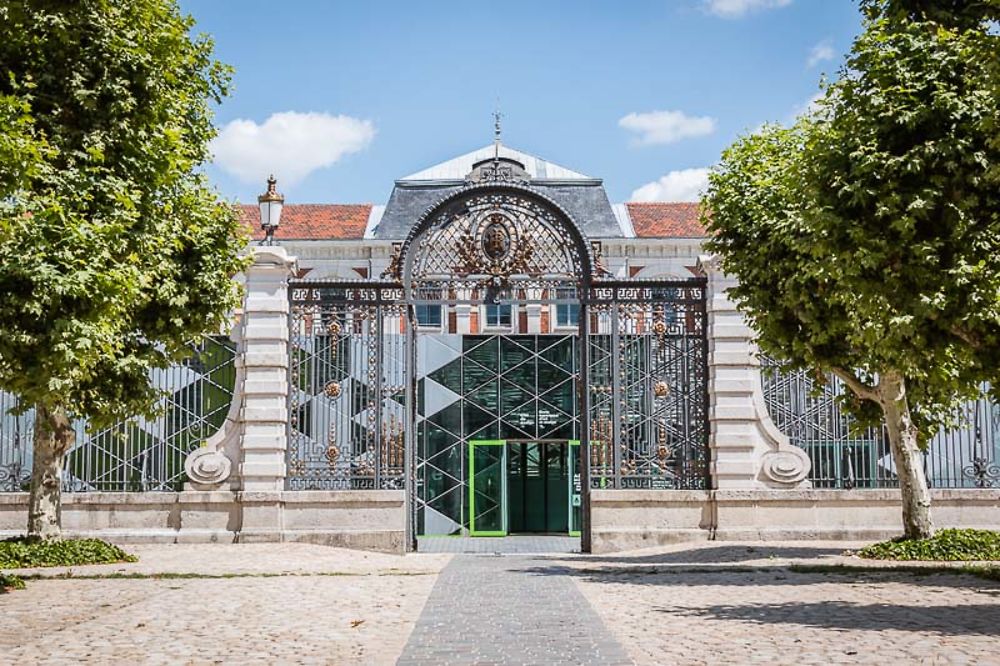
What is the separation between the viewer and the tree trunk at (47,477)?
16.8 meters

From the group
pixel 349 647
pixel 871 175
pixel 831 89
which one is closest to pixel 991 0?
pixel 871 175

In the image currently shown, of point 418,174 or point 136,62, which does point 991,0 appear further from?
point 418,174

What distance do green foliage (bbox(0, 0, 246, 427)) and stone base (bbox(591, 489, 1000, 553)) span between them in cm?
698

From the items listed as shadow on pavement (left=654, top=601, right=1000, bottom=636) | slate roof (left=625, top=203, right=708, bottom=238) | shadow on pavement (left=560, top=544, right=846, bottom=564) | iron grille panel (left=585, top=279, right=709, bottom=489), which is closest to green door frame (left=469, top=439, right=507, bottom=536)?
iron grille panel (left=585, top=279, right=709, bottom=489)

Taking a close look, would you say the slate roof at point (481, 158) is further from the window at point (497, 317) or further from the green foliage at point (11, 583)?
the green foliage at point (11, 583)

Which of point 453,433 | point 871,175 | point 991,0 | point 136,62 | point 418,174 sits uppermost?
point 418,174

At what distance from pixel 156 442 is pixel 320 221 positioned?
81.6 feet

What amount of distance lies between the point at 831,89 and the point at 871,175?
162cm

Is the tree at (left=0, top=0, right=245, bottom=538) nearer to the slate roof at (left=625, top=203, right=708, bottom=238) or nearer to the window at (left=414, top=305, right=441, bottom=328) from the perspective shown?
the window at (left=414, top=305, right=441, bottom=328)

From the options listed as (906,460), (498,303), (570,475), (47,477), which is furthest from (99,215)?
(570,475)

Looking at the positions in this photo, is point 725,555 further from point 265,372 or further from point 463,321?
point 463,321

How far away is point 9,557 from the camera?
52.6 feet

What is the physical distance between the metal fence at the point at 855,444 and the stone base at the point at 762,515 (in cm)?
54

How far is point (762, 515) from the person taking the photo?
65.2 feet
